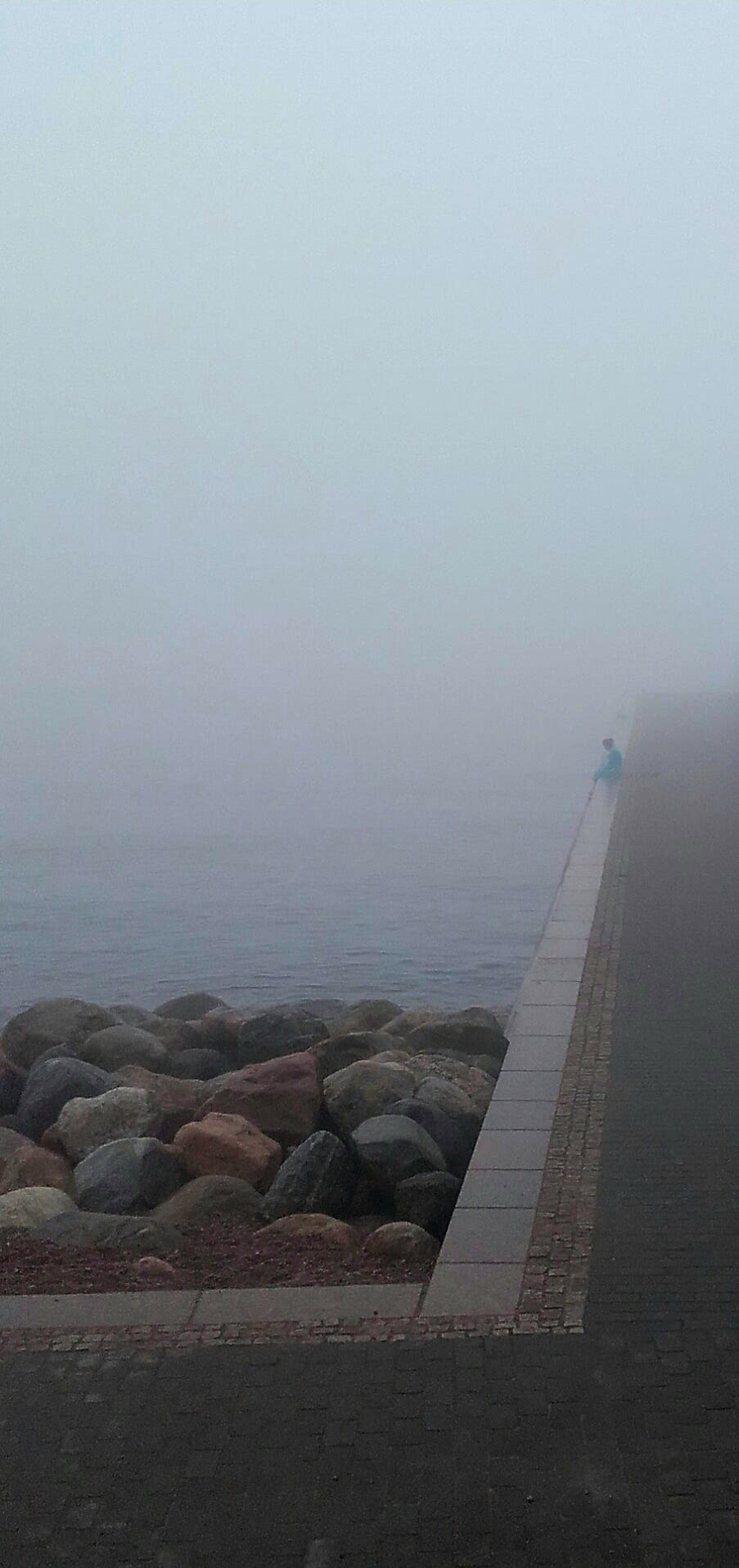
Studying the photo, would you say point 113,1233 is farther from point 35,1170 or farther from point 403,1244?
point 35,1170

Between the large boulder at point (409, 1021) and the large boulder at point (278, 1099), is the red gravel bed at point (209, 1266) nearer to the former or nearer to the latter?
the large boulder at point (278, 1099)

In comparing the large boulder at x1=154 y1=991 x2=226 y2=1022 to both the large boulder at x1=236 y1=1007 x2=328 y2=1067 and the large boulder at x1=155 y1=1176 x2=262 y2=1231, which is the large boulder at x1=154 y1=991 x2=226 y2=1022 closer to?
the large boulder at x1=236 y1=1007 x2=328 y2=1067

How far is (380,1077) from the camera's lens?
8852mm

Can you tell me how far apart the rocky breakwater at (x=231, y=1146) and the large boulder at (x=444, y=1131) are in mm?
12

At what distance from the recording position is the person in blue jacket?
24.8 metres

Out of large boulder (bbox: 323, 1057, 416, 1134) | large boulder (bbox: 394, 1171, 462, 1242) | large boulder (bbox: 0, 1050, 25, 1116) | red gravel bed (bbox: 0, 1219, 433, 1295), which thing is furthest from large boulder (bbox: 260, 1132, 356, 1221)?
large boulder (bbox: 0, 1050, 25, 1116)

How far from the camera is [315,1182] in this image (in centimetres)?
692

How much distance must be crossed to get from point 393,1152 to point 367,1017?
5.22 meters

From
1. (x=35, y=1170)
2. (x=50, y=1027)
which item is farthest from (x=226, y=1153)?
(x=50, y=1027)

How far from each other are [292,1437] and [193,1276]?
1646mm

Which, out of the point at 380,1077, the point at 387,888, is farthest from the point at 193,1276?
the point at 387,888

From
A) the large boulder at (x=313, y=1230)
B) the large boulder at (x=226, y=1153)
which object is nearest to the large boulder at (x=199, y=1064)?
the large boulder at (x=226, y=1153)

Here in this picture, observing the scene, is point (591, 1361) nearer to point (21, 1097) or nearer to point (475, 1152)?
point (475, 1152)

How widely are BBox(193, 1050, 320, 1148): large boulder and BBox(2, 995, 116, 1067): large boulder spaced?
2.84m
